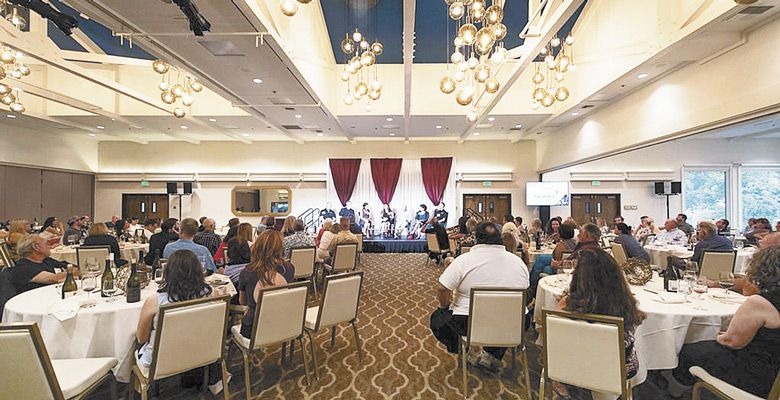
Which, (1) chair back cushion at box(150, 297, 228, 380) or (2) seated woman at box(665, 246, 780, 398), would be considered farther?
(1) chair back cushion at box(150, 297, 228, 380)

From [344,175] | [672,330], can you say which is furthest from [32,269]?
[344,175]

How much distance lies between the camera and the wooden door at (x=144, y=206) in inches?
528

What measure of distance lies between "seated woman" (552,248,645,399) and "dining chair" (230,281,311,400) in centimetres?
194

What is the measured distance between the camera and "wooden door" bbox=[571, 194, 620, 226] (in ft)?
42.2

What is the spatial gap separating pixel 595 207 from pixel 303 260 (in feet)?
38.0

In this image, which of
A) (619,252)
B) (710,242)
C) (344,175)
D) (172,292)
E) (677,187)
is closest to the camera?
(172,292)

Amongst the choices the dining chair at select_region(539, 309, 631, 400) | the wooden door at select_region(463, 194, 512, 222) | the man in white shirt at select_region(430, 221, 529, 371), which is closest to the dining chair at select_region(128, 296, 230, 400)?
the man in white shirt at select_region(430, 221, 529, 371)

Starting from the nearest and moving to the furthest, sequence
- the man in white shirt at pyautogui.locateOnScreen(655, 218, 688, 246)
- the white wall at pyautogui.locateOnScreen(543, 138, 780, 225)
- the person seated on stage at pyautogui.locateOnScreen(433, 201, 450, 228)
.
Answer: the man in white shirt at pyautogui.locateOnScreen(655, 218, 688, 246) → the white wall at pyautogui.locateOnScreen(543, 138, 780, 225) → the person seated on stage at pyautogui.locateOnScreen(433, 201, 450, 228)

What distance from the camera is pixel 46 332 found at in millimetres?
2432

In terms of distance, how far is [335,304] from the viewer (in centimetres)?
312

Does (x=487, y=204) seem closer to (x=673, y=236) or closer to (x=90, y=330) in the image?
(x=673, y=236)

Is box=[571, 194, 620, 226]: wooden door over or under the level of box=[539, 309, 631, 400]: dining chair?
over

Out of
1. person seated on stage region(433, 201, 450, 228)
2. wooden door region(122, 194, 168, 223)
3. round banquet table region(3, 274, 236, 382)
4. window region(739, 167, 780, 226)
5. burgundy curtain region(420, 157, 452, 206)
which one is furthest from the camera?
wooden door region(122, 194, 168, 223)

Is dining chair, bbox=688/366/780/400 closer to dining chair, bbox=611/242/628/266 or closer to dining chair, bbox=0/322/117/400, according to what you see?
dining chair, bbox=611/242/628/266
